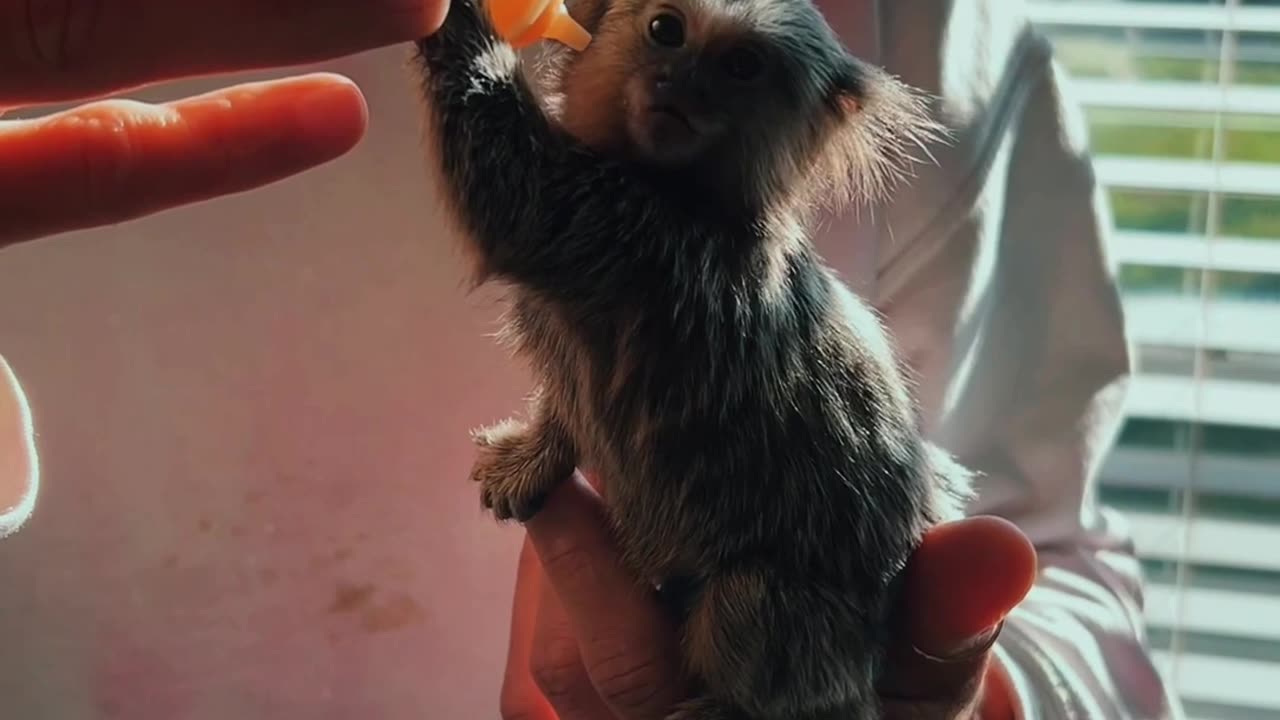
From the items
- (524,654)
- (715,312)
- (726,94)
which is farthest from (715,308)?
(524,654)

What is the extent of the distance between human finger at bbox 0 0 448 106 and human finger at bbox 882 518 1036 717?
41 centimetres

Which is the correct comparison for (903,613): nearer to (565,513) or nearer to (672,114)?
(565,513)

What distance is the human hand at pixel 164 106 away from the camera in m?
0.45

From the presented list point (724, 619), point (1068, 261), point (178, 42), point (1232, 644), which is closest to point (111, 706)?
point (724, 619)

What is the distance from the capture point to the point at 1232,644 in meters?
1.32

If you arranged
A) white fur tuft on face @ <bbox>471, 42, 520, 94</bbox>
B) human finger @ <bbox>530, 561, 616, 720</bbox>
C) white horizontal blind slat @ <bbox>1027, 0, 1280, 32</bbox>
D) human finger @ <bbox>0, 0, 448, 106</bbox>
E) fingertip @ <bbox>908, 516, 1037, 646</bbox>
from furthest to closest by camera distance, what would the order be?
white horizontal blind slat @ <bbox>1027, 0, 1280, 32</bbox> → human finger @ <bbox>530, 561, 616, 720</bbox> → fingertip @ <bbox>908, 516, 1037, 646</bbox> → white fur tuft on face @ <bbox>471, 42, 520, 94</bbox> → human finger @ <bbox>0, 0, 448, 106</bbox>

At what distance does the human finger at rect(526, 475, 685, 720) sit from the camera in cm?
70

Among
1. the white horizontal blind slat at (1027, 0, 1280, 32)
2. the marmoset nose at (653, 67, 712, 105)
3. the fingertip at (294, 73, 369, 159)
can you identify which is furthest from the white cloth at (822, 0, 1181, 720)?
the fingertip at (294, 73, 369, 159)

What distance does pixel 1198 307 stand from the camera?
1222 mm

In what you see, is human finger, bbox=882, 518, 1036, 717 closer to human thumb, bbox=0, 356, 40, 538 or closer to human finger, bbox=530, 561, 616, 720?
human finger, bbox=530, 561, 616, 720

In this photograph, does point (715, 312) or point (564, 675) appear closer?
point (715, 312)

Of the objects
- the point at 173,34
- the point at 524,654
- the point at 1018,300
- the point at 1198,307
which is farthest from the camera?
the point at 1198,307

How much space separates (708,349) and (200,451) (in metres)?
0.58

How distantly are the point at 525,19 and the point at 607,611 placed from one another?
35 cm
